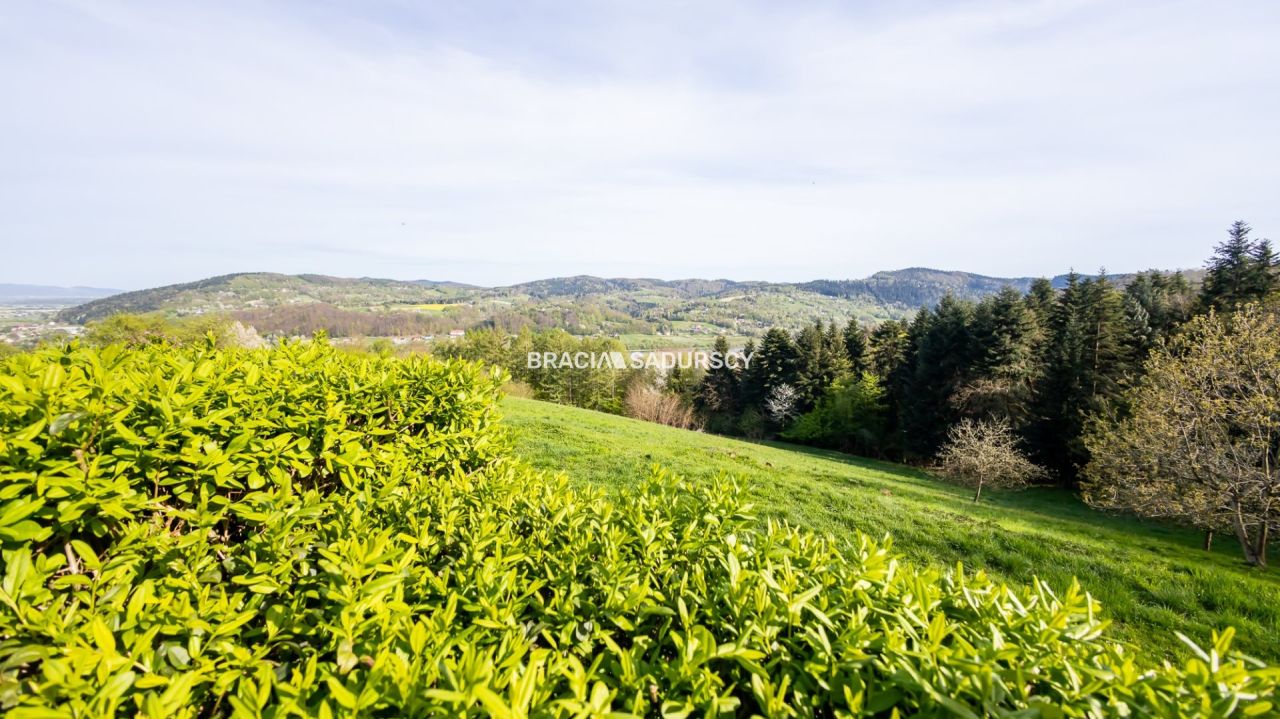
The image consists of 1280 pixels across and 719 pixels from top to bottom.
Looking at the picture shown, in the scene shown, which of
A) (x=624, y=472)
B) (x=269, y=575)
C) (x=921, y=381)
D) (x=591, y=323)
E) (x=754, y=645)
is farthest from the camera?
(x=591, y=323)

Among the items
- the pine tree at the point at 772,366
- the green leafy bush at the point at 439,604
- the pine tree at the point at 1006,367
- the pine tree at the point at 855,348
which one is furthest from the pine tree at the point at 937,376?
the green leafy bush at the point at 439,604

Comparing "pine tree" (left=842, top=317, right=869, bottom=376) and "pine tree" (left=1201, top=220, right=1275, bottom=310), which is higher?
"pine tree" (left=1201, top=220, right=1275, bottom=310)

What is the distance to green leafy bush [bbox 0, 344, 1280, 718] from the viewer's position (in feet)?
4.48

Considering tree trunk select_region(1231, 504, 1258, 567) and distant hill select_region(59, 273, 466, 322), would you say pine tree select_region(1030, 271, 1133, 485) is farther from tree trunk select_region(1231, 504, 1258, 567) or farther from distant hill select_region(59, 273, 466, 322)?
distant hill select_region(59, 273, 466, 322)

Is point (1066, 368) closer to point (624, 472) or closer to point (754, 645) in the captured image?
point (624, 472)

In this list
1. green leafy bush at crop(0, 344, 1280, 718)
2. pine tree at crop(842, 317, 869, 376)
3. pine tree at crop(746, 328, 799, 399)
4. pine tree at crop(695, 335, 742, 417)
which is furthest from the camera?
pine tree at crop(695, 335, 742, 417)

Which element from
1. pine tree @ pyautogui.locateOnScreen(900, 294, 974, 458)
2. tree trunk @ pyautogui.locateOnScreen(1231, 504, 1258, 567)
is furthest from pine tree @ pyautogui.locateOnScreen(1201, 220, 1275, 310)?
tree trunk @ pyautogui.locateOnScreen(1231, 504, 1258, 567)

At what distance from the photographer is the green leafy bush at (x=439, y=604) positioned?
53.7 inches

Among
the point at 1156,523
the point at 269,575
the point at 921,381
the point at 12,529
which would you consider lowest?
the point at 1156,523

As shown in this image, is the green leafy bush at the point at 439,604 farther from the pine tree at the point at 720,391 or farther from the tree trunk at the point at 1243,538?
the pine tree at the point at 720,391

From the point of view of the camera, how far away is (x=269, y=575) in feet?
6.63

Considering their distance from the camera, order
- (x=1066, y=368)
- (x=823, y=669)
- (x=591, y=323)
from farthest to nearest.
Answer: (x=591, y=323) < (x=1066, y=368) < (x=823, y=669)

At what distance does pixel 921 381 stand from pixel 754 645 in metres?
37.4

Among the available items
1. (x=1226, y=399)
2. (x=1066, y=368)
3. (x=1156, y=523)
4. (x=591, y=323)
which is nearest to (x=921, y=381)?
(x=1066, y=368)
